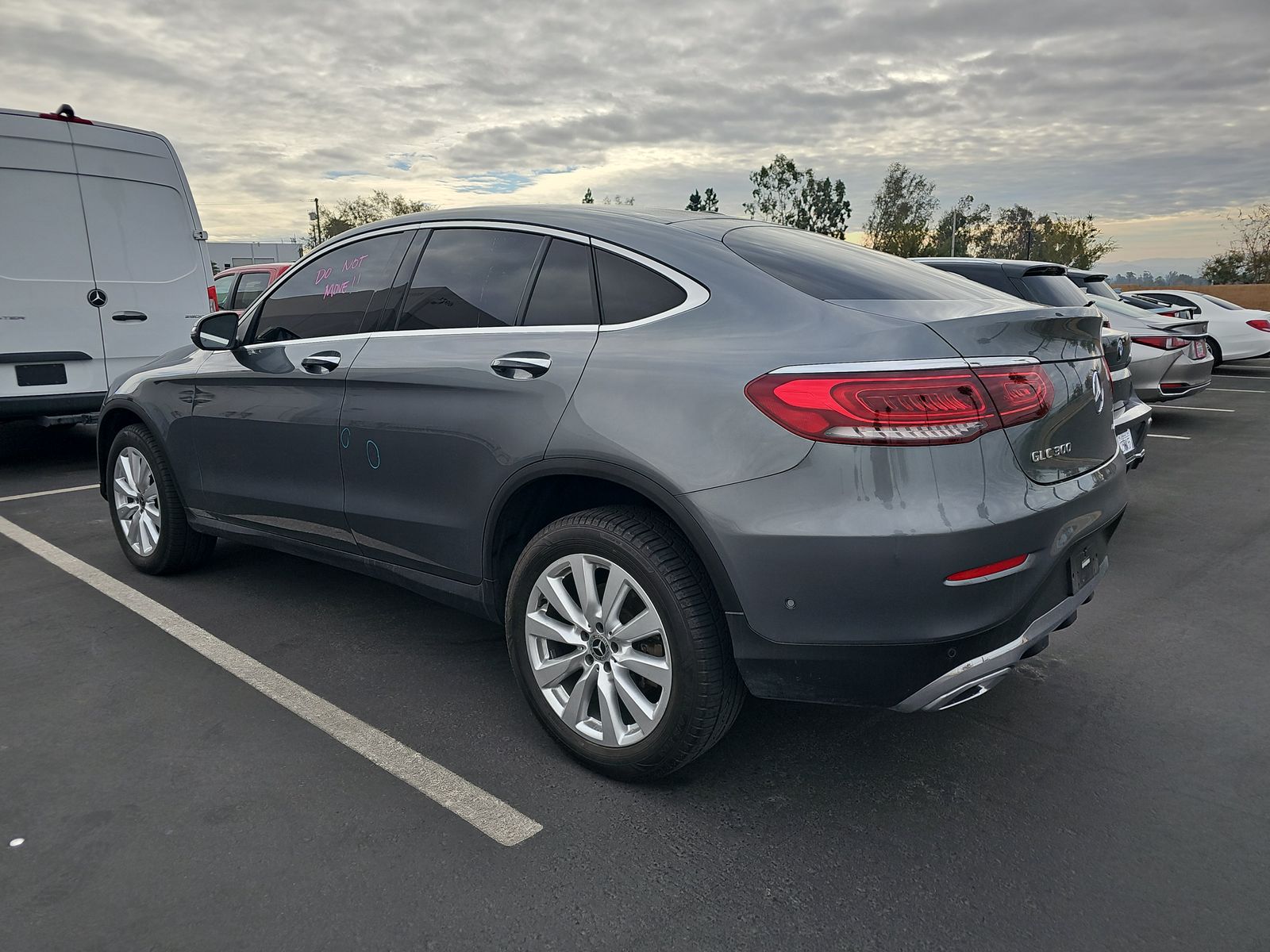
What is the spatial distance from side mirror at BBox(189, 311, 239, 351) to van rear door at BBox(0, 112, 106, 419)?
353 centimetres

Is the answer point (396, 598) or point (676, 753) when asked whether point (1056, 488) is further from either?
point (396, 598)

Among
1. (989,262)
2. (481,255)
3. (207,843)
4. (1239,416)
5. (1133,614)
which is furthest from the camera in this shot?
(1239,416)

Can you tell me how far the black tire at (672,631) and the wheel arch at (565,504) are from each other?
60 mm

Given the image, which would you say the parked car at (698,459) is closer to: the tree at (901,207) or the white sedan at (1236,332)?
the white sedan at (1236,332)

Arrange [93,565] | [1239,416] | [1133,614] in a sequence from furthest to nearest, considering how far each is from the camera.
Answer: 1. [1239,416]
2. [93,565]
3. [1133,614]

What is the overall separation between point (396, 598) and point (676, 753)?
7.17 ft

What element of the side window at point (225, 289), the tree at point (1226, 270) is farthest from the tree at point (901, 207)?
the side window at point (225, 289)

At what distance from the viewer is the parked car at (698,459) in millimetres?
2268

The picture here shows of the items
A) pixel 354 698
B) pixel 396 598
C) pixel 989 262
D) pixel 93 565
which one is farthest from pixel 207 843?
pixel 989 262

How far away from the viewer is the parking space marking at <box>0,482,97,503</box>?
652 centimetres

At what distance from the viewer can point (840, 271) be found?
281cm

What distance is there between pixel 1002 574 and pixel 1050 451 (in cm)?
40

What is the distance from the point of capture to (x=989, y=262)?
20.9 feet

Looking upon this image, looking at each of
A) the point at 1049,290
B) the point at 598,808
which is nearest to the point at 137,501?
the point at 598,808
